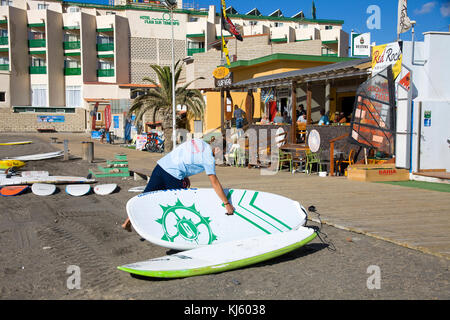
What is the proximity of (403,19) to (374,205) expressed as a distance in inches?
234

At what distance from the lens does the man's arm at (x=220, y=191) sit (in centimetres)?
498

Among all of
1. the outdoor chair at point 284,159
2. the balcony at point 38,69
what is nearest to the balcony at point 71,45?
the balcony at point 38,69

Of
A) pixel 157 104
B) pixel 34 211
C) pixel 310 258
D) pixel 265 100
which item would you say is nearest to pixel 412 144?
pixel 310 258

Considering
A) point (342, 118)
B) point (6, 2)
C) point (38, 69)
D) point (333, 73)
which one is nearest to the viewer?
point (333, 73)

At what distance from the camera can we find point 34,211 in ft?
26.5

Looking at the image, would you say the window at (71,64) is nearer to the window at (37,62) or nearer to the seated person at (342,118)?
the window at (37,62)

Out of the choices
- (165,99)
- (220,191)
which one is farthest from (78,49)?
(220,191)

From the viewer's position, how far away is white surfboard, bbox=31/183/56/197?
389 inches

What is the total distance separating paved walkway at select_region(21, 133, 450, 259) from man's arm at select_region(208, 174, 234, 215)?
197 cm

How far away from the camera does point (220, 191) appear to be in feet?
16.6

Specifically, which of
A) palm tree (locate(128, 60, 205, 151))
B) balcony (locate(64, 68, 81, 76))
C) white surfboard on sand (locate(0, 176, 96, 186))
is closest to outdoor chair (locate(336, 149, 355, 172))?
white surfboard on sand (locate(0, 176, 96, 186))

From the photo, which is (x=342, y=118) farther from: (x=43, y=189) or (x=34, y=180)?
(x=34, y=180)

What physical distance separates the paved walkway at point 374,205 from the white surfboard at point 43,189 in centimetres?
338

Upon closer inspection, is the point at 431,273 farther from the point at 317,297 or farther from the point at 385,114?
the point at 385,114
